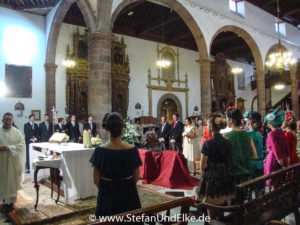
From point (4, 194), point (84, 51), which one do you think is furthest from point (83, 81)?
point (4, 194)

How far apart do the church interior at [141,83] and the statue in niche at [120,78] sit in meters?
0.06

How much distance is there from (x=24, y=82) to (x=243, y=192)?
11.3 meters

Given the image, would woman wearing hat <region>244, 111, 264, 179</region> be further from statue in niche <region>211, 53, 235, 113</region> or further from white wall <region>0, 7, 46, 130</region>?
statue in niche <region>211, 53, 235, 113</region>

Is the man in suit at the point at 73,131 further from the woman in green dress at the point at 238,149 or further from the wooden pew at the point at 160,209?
the wooden pew at the point at 160,209

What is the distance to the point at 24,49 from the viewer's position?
11633 mm

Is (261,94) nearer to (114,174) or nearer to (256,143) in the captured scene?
(256,143)

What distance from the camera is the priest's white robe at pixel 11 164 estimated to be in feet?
15.3

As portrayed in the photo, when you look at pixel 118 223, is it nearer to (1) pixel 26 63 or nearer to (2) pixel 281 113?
(2) pixel 281 113

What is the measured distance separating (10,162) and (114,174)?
129 inches

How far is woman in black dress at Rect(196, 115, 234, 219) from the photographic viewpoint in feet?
9.53

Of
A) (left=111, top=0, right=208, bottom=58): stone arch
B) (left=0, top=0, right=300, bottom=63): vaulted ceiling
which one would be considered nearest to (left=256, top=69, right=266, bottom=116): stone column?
(left=0, top=0, right=300, bottom=63): vaulted ceiling

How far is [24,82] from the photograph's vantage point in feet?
38.2

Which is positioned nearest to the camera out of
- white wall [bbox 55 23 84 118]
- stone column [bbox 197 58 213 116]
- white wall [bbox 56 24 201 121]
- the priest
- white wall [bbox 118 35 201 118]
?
the priest

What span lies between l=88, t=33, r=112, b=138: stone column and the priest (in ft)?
9.79
